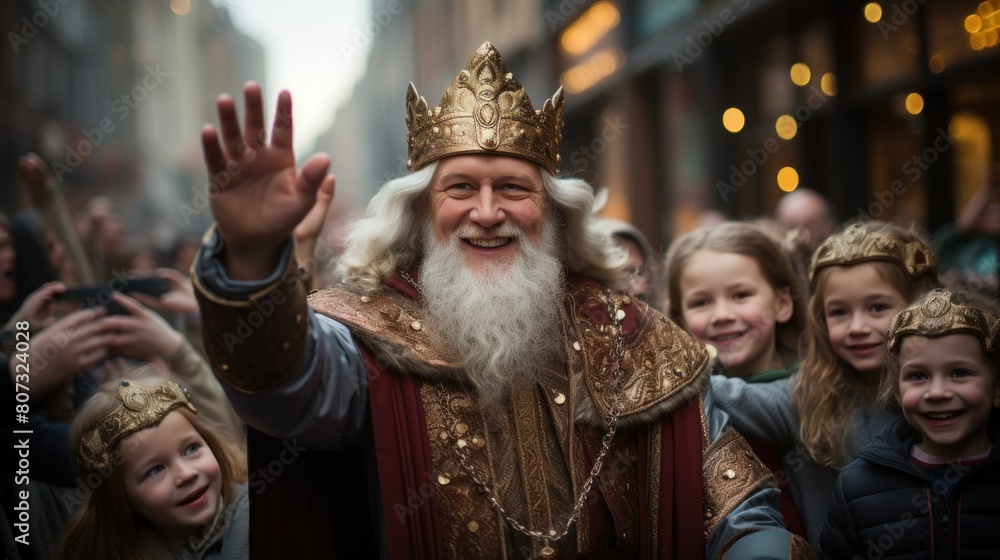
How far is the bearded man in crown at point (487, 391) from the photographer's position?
246cm

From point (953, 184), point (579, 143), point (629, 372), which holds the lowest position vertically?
point (629, 372)

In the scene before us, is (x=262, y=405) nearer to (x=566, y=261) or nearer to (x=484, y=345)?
(x=484, y=345)

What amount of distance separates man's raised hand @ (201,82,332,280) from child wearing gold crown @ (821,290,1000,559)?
1796 millimetres

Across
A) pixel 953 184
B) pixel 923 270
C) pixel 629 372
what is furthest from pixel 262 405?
pixel 953 184

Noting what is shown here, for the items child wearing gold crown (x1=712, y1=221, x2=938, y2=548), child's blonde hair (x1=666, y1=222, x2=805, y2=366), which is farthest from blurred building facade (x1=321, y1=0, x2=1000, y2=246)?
child wearing gold crown (x1=712, y1=221, x2=938, y2=548)

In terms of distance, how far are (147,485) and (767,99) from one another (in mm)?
7600

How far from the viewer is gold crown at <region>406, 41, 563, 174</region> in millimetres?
2842

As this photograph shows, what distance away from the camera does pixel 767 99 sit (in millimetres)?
8789

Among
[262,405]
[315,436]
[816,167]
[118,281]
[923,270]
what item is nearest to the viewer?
[262,405]

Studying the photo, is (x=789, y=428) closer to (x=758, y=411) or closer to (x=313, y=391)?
(x=758, y=411)

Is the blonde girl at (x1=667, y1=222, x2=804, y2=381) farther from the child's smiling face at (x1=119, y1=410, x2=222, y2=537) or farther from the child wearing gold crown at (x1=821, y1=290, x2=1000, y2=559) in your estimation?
the child's smiling face at (x1=119, y1=410, x2=222, y2=537)

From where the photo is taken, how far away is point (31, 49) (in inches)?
621

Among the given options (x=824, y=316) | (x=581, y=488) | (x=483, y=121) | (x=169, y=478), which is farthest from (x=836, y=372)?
(x=169, y=478)

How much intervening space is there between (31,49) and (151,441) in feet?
51.6
